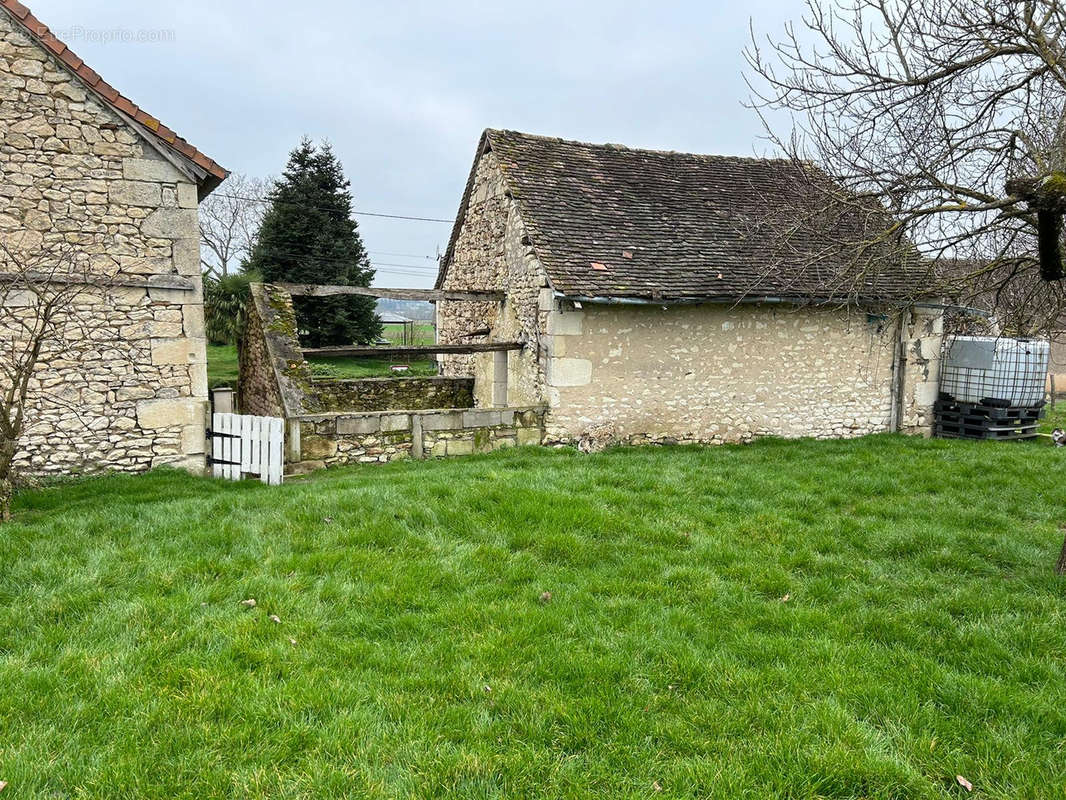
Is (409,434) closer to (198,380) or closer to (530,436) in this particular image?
(530,436)

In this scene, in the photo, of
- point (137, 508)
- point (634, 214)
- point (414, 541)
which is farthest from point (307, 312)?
point (414, 541)

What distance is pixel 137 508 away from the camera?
5988mm

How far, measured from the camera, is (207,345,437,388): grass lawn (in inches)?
815

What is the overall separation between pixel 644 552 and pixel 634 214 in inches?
310

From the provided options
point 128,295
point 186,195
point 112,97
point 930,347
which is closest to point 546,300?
point 186,195

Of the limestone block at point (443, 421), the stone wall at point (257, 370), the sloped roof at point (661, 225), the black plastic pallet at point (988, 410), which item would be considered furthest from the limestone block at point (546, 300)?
the black plastic pallet at point (988, 410)

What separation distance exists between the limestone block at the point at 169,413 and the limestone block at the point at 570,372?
4884 mm

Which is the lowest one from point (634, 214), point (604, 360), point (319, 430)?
point (319, 430)

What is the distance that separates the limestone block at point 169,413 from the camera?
8.05m

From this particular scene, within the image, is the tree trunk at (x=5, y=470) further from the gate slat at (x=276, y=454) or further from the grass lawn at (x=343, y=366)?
the grass lawn at (x=343, y=366)

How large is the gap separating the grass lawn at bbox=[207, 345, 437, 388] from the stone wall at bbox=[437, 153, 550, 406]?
231 inches

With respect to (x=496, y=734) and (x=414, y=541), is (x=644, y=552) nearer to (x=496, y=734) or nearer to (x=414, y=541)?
(x=414, y=541)

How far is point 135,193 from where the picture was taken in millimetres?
7816

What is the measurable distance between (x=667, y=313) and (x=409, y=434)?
450 cm
